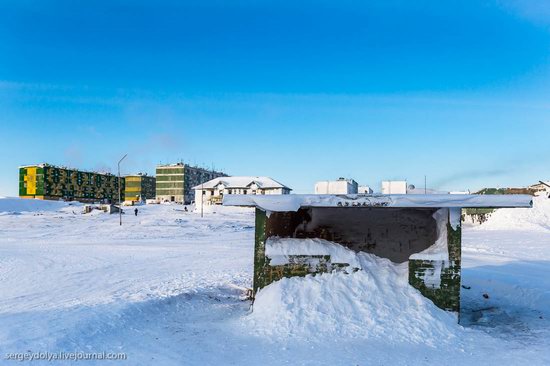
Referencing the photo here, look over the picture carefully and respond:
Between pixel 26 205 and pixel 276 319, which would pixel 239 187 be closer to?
pixel 26 205

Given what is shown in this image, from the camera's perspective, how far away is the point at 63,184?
12300 cm

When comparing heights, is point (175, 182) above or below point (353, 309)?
above

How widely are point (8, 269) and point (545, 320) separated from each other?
18.1 m

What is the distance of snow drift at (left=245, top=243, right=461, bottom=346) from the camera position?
797cm

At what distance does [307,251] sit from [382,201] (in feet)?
7.02

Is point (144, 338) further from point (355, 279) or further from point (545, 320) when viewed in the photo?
point (545, 320)

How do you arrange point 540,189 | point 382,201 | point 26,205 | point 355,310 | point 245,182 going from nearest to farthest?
point 355,310 < point 382,201 < point 540,189 < point 26,205 < point 245,182

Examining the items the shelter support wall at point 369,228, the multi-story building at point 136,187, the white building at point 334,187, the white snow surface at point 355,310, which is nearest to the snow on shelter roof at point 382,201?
the white snow surface at point 355,310

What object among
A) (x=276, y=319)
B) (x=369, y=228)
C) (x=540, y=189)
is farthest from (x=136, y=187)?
(x=276, y=319)

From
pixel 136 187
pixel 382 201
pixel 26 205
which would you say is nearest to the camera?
pixel 382 201

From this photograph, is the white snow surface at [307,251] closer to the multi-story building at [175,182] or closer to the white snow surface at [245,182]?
the white snow surface at [245,182]

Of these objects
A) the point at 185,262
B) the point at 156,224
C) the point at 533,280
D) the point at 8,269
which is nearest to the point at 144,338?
the point at 185,262

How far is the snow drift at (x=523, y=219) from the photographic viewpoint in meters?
38.9

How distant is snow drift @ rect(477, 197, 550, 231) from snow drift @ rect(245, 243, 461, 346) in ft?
115
